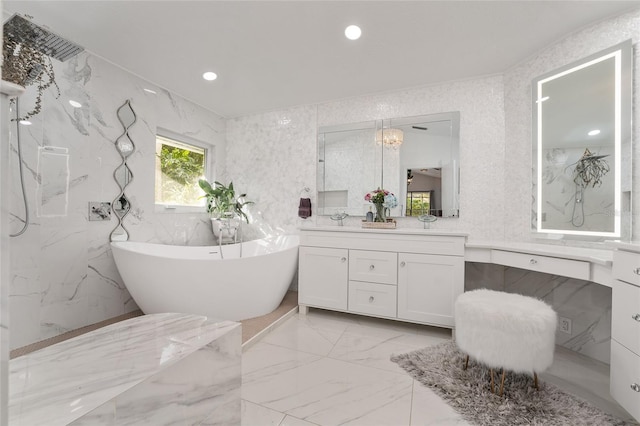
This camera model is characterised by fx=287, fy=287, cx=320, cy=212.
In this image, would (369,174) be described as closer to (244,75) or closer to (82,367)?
(244,75)

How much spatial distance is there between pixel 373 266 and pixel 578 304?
1520 mm

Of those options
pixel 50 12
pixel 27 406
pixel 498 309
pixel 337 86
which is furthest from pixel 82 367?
pixel 337 86

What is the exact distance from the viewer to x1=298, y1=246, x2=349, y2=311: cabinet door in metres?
2.71

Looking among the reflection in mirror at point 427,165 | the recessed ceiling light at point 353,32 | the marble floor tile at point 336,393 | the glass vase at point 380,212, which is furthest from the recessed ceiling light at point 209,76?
the marble floor tile at point 336,393

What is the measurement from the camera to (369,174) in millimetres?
3186

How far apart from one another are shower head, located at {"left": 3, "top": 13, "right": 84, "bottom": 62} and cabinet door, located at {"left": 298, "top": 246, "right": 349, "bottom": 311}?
2353 mm

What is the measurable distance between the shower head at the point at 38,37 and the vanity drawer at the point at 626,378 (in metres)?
3.49

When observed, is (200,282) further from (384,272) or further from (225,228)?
(384,272)

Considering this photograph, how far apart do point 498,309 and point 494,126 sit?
1874 millimetres

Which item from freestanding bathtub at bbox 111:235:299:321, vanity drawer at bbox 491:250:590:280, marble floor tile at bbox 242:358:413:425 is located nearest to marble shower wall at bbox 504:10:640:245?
vanity drawer at bbox 491:250:590:280

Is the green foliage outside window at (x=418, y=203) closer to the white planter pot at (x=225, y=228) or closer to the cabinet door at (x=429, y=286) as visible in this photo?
the cabinet door at (x=429, y=286)

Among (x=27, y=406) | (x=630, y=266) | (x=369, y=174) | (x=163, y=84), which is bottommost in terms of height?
(x=27, y=406)

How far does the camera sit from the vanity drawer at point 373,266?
→ 2523mm

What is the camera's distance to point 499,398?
1568 mm
